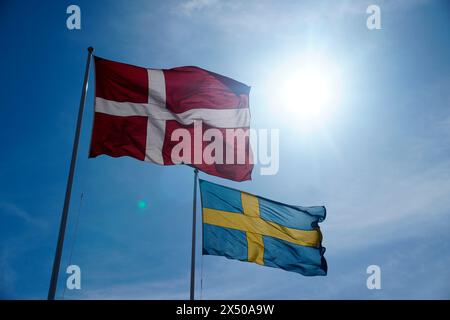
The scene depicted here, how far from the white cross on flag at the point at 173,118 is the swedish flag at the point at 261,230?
266 centimetres

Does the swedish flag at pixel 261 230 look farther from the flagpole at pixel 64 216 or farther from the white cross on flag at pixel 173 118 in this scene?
the flagpole at pixel 64 216

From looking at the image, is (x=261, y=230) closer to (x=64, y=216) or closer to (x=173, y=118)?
(x=173, y=118)

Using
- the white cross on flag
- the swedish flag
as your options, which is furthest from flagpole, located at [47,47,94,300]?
the swedish flag

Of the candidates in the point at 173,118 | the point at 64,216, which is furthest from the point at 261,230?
the point at 64,216

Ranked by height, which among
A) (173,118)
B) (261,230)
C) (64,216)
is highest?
(173,118)

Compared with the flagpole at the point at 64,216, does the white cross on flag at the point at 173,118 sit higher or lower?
higher

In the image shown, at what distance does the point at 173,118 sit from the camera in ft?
39.2

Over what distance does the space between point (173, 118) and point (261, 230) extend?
629 cm

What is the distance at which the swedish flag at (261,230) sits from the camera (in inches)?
559

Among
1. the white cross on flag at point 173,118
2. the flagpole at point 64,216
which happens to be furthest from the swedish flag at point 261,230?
the flagpole at point 64,216
